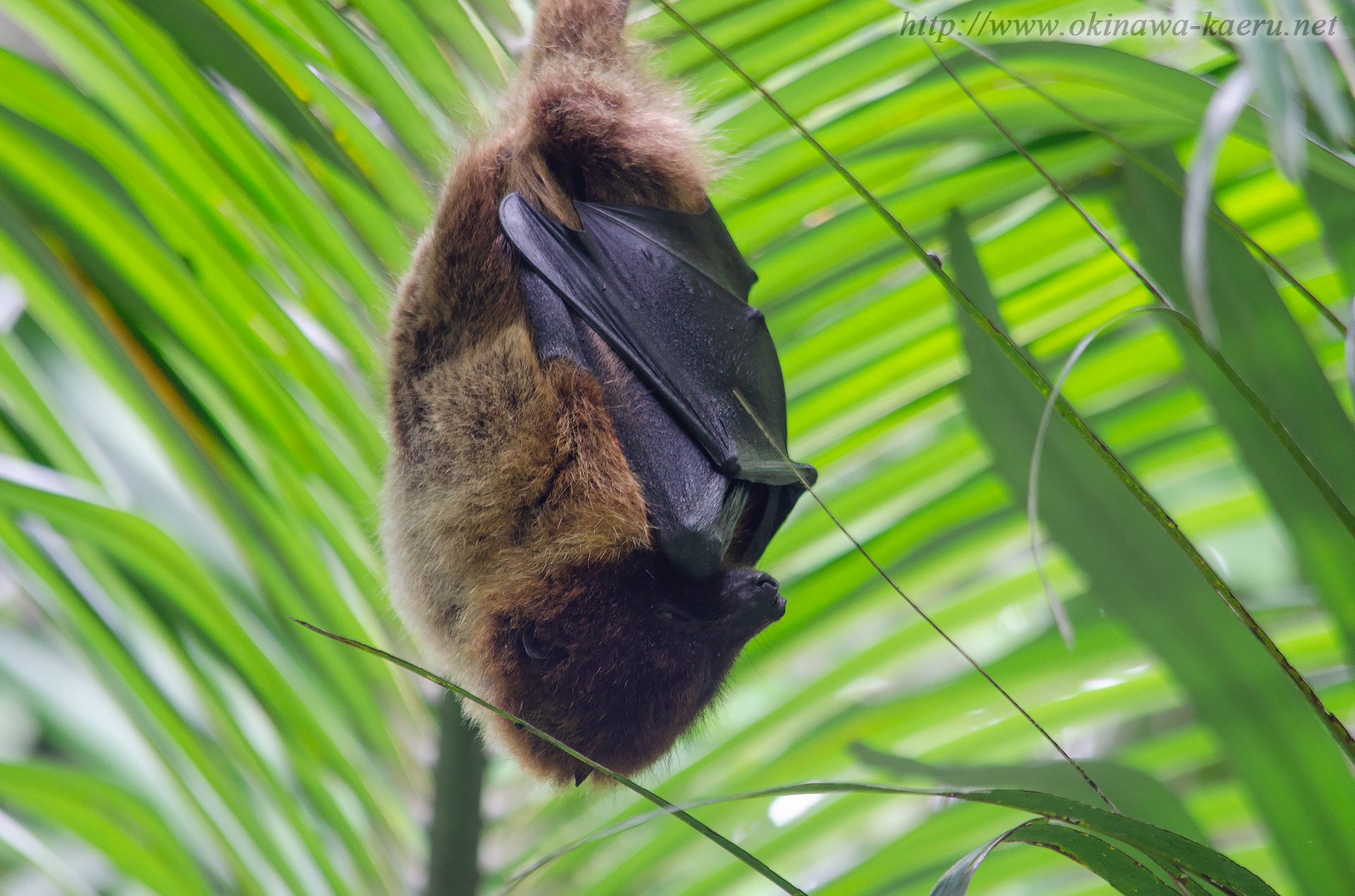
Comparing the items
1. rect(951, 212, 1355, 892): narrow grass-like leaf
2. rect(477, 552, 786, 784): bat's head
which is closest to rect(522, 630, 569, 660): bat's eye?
rect(477, 552, 786, 784): bat's head

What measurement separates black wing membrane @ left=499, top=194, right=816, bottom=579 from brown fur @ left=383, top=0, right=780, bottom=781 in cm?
4

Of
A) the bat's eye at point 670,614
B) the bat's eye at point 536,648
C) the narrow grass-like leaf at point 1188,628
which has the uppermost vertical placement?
the bat's eye at point 536,648

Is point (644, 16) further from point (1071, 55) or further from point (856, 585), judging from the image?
point (856, 585)

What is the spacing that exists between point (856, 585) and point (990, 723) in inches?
14.9

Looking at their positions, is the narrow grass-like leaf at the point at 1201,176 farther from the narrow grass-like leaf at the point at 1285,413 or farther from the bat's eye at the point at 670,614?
the bat's eye at the point at 670,614

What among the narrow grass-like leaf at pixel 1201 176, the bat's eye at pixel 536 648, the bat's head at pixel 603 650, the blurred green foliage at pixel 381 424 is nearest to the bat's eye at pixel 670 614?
the bat's head at pixel 603 650

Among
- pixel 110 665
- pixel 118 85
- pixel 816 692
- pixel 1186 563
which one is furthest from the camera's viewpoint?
pixel 816 692

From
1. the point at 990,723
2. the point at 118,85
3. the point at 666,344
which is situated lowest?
the point at 990,723

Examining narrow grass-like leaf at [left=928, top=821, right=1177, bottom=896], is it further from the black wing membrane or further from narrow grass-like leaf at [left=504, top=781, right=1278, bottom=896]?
the black wing membrane

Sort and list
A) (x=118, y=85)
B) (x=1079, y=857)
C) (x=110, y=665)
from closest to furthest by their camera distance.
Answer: (x=1079, y=857)
(x=118, y=85)
(x=110, y=665)

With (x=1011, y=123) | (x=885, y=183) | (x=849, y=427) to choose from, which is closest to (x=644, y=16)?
(x=885, y=183)

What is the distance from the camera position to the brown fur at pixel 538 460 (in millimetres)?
1337

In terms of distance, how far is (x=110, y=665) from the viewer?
4.84ft

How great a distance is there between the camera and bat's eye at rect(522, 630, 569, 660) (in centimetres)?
138
